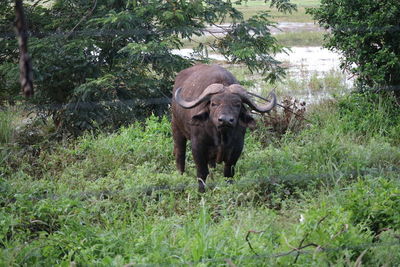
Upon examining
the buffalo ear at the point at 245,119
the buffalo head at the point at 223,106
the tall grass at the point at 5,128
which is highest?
the buffalo head at the point at 223,106

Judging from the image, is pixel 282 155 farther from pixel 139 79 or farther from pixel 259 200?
pixel 139 79

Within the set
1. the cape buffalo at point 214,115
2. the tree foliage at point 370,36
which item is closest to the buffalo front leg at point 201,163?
the cape buffalo at point 214,115

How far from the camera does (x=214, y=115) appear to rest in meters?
5.98

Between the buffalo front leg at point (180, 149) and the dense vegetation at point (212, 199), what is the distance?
125 mm

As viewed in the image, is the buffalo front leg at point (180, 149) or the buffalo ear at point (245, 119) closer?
the buffalo ear at point (245, 119)

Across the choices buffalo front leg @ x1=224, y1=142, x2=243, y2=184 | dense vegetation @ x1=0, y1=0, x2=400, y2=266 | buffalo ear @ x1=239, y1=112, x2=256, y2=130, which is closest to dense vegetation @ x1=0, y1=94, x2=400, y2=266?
dense vegetation @ x1=0, y1=0, x2=400, y2=266

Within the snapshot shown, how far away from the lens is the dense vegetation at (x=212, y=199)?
170 inches

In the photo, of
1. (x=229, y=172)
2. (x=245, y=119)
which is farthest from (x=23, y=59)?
(x=229, y=172)

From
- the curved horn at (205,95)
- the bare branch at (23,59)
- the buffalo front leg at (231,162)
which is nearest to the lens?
the bare branch at (23,59)

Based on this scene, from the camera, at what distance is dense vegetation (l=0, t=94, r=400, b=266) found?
4.33 m

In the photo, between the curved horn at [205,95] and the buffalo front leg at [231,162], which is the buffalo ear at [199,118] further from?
the buffalo front leg at [231,162]

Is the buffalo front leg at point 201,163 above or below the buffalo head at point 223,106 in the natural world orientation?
below

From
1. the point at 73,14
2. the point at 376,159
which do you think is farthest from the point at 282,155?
the point at 73,14

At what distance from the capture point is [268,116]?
8.70 metres
